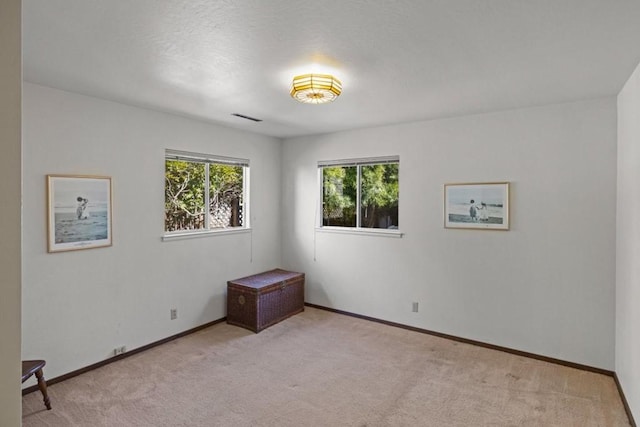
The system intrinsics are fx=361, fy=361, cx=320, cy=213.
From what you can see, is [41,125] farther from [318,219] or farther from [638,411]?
[638,411]

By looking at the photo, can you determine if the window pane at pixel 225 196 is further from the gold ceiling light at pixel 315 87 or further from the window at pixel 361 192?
the gold ceiling light at pixel 315 87

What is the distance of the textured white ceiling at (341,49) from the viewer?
175cm

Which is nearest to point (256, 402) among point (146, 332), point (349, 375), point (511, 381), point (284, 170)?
point (349, 375)

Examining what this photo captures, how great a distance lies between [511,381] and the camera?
10.2 ft

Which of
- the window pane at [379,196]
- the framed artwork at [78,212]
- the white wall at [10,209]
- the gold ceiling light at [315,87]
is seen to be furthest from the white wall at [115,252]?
the white wall at [10,209]

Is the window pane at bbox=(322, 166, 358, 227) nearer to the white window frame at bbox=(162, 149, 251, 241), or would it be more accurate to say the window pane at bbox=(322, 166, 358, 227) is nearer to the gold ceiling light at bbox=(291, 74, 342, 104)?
the white window frame at bbox=(162, 149, 251, 241)

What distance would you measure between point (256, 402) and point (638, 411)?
262 centimetres

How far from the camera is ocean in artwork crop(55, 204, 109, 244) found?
3068mm

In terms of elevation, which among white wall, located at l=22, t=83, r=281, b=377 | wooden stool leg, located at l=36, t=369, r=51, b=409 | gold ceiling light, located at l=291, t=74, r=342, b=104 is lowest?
wooden stool leg, located at l=36, t=369, r=51, b=409

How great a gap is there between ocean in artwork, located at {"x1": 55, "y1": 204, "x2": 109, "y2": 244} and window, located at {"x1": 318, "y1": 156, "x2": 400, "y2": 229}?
2734mm

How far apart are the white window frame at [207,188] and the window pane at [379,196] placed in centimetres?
157

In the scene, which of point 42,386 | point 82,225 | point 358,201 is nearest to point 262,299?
point 358,201

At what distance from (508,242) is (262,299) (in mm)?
2772

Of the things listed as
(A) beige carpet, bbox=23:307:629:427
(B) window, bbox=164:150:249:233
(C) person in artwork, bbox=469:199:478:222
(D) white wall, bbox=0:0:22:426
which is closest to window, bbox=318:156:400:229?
(C) person in artwork, bbox=469:199:478:222
